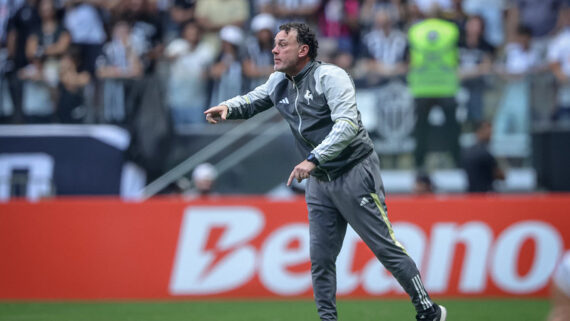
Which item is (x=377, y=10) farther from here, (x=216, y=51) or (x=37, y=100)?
(x=37, y=100)

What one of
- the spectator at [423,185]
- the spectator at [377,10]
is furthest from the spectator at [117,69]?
the spectator at [423,185]

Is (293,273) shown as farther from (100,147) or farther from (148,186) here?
(100,147)

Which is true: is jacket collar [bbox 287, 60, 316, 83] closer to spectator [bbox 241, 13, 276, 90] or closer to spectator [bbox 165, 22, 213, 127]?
spectator [bbox 241, 13, 276, 90]

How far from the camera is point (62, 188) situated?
562 inches

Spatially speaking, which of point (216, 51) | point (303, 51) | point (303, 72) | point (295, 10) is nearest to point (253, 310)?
point (303, 72)

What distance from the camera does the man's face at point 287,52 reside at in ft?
23.8

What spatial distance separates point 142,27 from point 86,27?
1149 millimetres

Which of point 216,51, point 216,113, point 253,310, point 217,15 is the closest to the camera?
point 216,113

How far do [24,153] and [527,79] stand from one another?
7.91m

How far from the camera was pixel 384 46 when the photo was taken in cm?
1465

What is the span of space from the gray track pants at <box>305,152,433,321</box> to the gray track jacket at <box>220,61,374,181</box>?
0.14m

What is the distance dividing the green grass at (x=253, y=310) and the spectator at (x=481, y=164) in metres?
2.40

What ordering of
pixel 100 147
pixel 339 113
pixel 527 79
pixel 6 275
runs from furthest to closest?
1. pixel 100 147
2. pixel 527 79
3. pixel 6 275
4. pixel 339 113

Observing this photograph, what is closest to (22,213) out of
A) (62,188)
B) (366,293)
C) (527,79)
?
(62,188)
